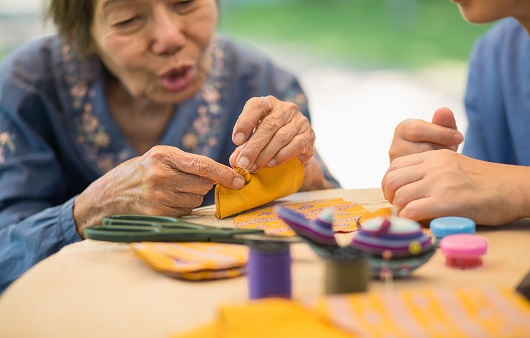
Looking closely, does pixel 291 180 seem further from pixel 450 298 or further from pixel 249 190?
pixel 450 298

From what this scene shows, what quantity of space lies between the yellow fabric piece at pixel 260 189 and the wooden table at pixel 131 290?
0.83ft

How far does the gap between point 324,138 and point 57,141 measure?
243 cm

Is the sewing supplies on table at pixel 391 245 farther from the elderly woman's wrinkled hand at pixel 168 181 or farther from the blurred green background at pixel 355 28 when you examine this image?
the blurred green background at pixel 355 28

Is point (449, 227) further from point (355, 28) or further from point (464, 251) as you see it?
point (355, 28)

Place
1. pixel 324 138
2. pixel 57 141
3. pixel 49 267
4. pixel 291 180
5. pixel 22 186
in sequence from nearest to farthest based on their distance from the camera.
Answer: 1. pixel 49 267
2. pixel 291 180
3. pixel 22 186
4. pixel 57 141
5. pixel 324 138

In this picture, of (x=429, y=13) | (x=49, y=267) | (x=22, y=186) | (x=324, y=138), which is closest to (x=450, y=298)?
(x=49, y=267)

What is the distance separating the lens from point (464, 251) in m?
1.04

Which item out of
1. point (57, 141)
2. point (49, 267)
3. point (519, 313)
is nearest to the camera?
point (519, 313)

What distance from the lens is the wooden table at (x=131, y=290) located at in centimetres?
89

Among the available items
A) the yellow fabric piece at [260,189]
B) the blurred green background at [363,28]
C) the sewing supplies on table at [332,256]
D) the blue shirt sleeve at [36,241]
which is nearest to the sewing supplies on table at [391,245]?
the sewing supplies on table at [332,256]

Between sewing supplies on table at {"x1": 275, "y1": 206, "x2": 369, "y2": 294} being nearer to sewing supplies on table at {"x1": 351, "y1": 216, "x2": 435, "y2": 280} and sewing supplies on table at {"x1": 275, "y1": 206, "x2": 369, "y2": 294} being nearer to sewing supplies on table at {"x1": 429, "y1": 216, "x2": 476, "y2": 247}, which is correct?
sewing supplies on table at {"x1": 351, "y1": 216, "x2": 435, "y2": 280}

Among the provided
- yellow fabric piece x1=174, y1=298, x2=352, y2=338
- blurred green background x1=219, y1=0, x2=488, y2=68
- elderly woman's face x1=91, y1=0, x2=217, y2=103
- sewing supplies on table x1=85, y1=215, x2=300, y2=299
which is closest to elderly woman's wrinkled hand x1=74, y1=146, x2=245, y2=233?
sewing supplies on table x1=85, y1=215, x2=300, y2=299

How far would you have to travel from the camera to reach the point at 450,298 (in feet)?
2.73

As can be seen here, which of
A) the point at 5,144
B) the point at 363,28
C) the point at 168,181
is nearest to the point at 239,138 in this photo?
the point at 168,181
